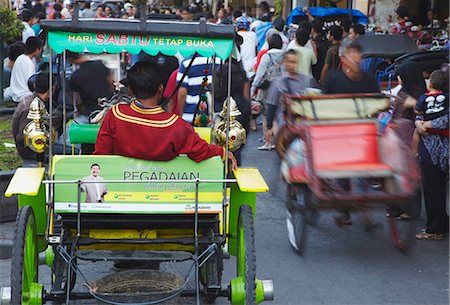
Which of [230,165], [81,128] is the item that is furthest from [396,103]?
[81,128]

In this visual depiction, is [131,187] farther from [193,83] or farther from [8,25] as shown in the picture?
[8,25]

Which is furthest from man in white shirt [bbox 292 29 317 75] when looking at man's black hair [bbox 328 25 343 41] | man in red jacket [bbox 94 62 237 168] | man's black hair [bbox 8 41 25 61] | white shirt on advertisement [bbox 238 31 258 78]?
man in red jacket [bbox 94 62 237 168]

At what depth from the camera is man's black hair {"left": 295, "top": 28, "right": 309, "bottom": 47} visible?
36.9 ft

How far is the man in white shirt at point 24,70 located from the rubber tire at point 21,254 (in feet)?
23.2

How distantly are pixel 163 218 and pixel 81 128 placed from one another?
145 cm

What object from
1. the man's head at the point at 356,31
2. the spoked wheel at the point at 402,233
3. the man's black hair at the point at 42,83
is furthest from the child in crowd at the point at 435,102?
the man's head at the point at 356,31

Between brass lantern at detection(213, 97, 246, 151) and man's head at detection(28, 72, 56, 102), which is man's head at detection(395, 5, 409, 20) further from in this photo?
brass lantern at detection(213, 97, 246, 151)

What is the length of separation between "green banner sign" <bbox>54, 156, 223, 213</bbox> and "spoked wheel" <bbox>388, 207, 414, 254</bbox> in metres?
2.45

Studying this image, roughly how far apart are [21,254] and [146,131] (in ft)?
3.52

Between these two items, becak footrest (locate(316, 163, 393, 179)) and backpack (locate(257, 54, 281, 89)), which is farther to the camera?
backpack (locate(257, 54, 281, 89))

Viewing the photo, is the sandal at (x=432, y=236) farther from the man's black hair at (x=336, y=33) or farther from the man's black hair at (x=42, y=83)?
the man's black hair at (x=336, y=33)

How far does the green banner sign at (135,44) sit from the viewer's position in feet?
16.0

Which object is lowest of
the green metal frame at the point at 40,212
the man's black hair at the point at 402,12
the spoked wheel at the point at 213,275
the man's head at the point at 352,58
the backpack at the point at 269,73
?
the spoked wheel at the point at 213,275

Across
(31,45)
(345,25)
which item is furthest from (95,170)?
(345,25)
